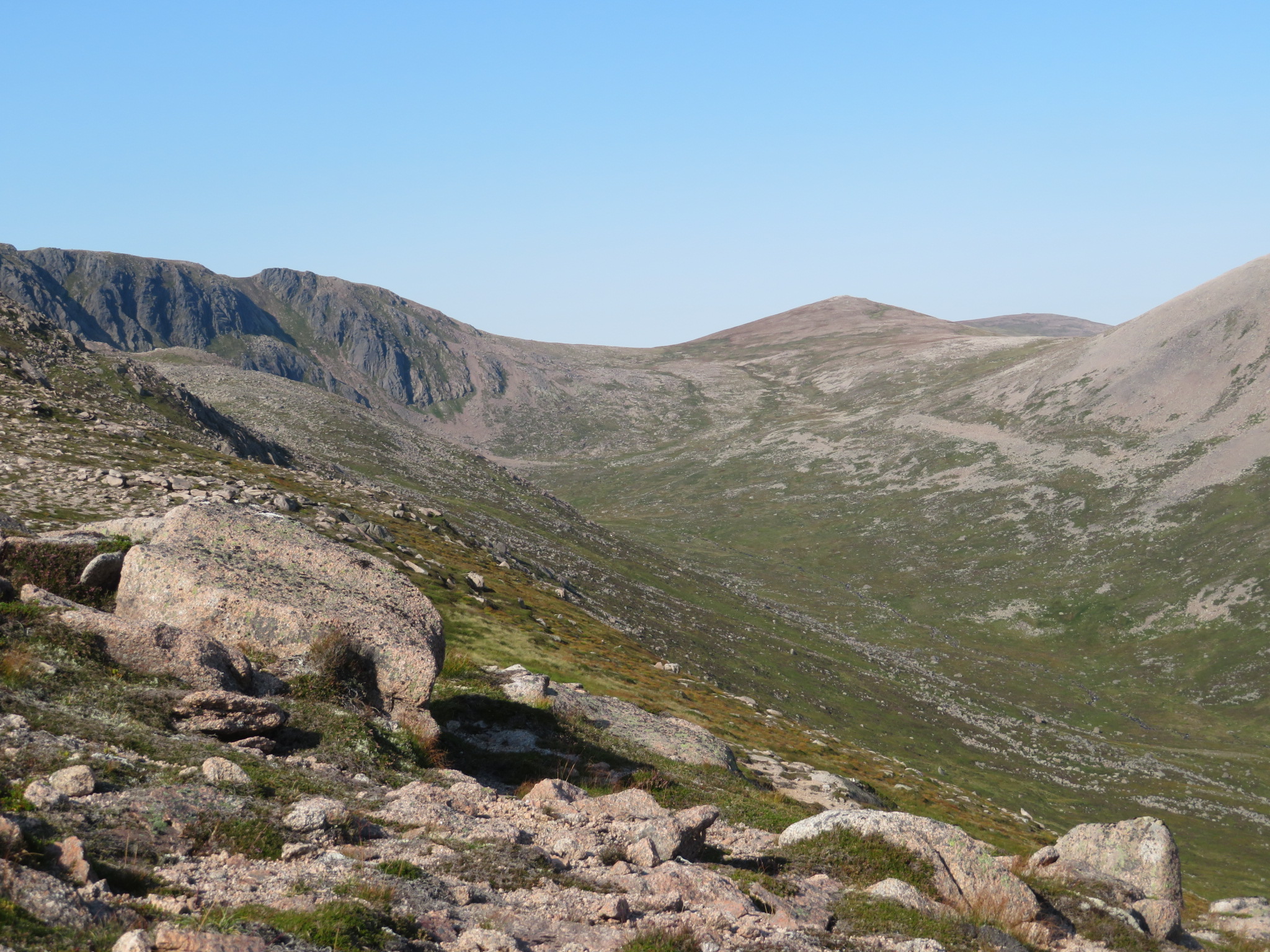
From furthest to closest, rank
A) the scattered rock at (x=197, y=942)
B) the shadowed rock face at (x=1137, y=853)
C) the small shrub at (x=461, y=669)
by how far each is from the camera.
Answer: the small shrub at (x=461, y=669), the shadowed rock face at (x=1137, y=853), the scattered rock at (x=197, y=942)

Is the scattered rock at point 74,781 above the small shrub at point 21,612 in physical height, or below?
below

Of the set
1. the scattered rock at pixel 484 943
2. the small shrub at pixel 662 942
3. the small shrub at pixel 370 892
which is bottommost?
the small shrub at pixel 662 942

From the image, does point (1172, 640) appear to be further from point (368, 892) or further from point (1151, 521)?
point (368, 892)

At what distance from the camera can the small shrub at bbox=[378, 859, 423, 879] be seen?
1339cm

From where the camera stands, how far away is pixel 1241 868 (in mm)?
72000

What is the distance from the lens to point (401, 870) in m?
13.5

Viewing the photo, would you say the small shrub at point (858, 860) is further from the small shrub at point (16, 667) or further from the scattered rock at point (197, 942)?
the small shrub at point (16, 667)

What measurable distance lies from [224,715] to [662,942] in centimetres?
1160

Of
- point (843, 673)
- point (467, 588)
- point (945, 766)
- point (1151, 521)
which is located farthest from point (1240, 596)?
point (467, 588)

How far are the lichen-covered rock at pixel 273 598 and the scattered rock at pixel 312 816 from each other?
7.65 metres

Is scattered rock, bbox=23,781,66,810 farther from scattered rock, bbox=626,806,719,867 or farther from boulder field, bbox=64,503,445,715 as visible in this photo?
scattered rock, bbox=626,806,719,867

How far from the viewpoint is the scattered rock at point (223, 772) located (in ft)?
49.9

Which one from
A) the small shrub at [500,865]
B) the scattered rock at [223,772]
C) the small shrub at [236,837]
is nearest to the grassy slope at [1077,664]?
the small shrub at [500,865]

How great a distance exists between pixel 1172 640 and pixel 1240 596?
16.5 meters
